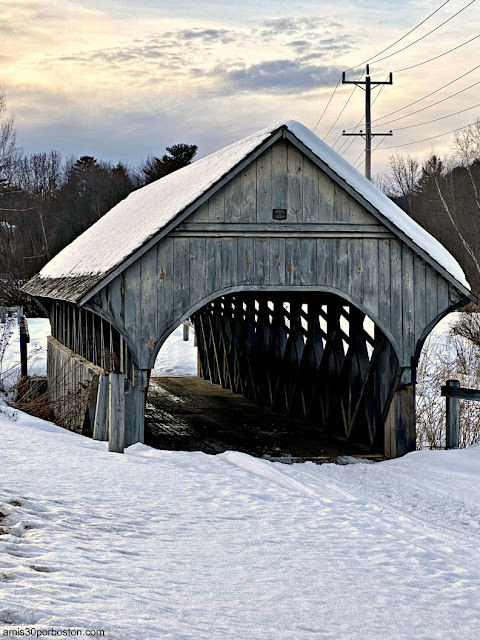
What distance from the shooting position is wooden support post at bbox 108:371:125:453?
9.35 meters

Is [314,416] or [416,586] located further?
[314,416]

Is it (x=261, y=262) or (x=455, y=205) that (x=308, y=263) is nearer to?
(x=261, y=262)

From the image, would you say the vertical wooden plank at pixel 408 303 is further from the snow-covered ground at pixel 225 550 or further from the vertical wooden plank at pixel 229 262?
the snow-covered ground at pixel 225 550

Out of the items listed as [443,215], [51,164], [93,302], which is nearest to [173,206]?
[93,302]

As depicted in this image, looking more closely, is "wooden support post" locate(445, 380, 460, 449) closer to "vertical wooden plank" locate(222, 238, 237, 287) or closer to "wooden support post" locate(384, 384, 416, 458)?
"wooden support post" locate(384, 384, 416, 458)

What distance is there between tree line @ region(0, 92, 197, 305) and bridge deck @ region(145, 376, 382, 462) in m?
18.8

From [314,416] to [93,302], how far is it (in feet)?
20.1

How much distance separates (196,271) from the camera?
1075 cm

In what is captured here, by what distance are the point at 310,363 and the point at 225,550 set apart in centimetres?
985

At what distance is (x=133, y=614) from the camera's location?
3971 mm

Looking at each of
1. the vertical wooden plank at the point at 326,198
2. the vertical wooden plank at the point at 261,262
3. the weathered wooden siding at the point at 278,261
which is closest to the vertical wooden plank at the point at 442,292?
the weathered wooden siding at the point at 278,261

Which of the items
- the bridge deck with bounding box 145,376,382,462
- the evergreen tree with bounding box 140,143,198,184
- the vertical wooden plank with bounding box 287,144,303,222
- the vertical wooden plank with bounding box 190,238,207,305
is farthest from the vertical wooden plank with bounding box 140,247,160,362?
the evergreen tree with bounding box 140,143,198,184

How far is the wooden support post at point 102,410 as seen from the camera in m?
10.0

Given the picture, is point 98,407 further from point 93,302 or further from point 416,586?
point 416,586
